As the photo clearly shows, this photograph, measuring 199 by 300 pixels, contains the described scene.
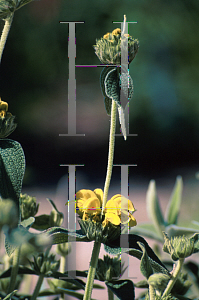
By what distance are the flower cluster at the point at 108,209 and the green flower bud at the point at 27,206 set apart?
87 mm

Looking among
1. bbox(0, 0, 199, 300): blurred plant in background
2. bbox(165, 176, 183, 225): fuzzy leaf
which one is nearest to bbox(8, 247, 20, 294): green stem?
bbox(0, 0, 199, 300): blurred plant in background

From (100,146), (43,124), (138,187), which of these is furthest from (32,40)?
(138,187)

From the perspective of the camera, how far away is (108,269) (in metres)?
0.27

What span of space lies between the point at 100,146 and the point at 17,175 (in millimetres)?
1987

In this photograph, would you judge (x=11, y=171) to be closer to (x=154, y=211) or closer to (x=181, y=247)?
(x=181, y=247)

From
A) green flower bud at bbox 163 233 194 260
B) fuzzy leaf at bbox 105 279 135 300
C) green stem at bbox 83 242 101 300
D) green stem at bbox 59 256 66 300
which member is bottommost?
green stem at bbox 59 256 66 300

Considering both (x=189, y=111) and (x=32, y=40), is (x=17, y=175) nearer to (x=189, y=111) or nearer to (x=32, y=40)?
(x=32, y=40)

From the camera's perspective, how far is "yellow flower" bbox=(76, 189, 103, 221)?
0.76 ft

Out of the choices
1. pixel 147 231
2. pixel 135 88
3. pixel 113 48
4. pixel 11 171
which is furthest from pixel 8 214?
pixel 135 88

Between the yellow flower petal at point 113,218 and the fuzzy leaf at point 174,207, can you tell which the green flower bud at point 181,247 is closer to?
the yellow flower petal at point 113,218

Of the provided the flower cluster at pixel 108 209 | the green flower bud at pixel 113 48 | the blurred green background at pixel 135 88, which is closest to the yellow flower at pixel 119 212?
the flower cluster at pixel 108 209

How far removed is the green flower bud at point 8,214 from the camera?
20 cm

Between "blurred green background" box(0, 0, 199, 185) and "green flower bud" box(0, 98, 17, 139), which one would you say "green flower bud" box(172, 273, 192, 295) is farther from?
"blurred green background" box(0, 0, 199, 185)

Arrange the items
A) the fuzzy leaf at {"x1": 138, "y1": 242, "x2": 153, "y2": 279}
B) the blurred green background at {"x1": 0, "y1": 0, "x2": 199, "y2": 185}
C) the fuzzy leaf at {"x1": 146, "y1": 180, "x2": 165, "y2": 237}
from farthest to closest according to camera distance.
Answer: the blurred green background at {"x1": 0, "y1": 0, "x2": 199, "y2": 185}, the fuzzy leaf at {"x1": 146, "y1": 180, "x2": 165, "y2": 237}, the fuzzy leaf at {"x1": 138, "y1": 242, "x2": 153, "y2": 279}
